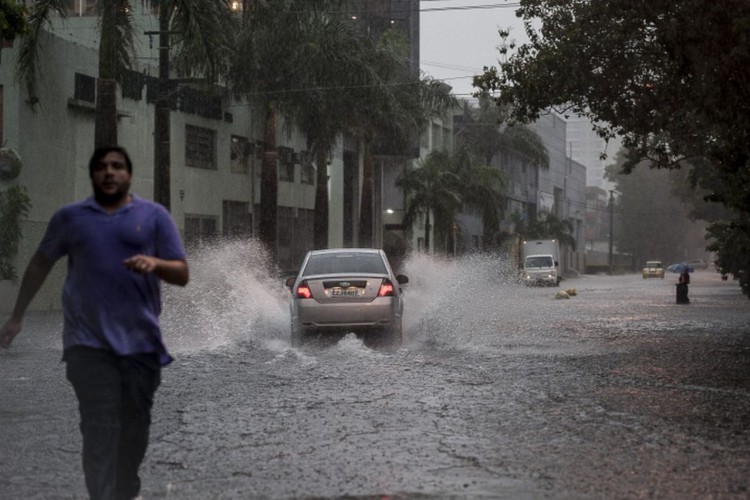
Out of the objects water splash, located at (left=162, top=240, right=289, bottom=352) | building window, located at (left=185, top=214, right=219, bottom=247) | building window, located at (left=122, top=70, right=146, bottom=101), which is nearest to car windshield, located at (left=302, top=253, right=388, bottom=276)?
water splash, located at (left=162, top=240, right=289, bottom=352)

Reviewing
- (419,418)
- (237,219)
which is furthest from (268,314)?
(237,219)

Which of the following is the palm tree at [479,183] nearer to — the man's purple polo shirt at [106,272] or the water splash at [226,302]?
the water splash at [226,302]

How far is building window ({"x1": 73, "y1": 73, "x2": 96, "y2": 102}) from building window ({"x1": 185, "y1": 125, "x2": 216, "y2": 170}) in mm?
8057

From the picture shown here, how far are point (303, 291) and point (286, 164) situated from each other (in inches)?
1399

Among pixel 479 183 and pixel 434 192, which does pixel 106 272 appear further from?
pixel 479 183

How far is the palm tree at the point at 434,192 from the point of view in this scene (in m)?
67.5

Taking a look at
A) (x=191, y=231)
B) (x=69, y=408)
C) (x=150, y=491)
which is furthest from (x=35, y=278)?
(x=191, y=231)

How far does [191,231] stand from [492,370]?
2983 centimetres

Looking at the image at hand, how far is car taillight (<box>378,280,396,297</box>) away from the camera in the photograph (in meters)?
→ 18.6

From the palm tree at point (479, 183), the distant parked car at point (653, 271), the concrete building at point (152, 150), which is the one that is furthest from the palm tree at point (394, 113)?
the distant parked car at point (653, 271)

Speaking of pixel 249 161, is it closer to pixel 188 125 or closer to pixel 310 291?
pixel 188 125

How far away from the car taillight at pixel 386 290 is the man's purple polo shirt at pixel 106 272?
12.3 metres

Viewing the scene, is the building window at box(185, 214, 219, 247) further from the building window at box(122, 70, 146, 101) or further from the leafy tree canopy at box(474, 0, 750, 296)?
the leafy tree canopy at box(474, 0, 750, 296)

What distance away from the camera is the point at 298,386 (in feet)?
44.1
